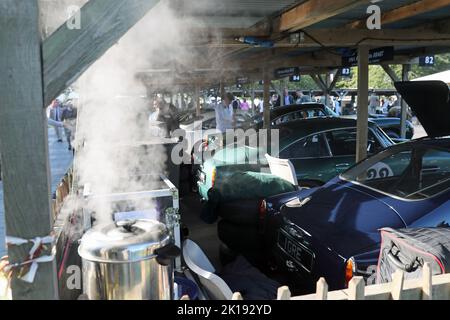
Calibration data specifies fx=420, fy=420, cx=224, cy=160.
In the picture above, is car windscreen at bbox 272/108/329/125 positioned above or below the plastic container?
above

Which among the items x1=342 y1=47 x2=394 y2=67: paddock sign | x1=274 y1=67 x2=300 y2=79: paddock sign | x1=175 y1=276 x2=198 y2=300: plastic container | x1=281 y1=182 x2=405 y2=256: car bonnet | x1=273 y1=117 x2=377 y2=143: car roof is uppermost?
x1=274 y1=67 x2=300 y2=79: paddock sign

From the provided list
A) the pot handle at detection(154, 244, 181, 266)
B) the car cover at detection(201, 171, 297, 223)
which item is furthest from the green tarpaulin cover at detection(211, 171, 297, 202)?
the pot handle at detection(154, 244, 181, 266)

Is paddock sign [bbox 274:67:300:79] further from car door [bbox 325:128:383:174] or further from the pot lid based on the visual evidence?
the pot lid

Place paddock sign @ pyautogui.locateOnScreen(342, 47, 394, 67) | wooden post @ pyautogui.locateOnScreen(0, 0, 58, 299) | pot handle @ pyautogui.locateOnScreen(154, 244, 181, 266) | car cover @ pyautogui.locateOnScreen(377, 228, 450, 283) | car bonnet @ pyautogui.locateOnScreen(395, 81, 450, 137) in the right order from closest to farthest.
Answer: wooden post @ pyautogui.locateOnScreen(0, 0, 58, 299)
pot handle @ pyautogui.locateOnScreen(154, 244, 181, 266)
car cover @ pyautogui.locateOnScreen(377, 228, 450, 283)
car bonnet @ pyautogui.locateOnScreen(395, 81, 450, 137)
paddock sign @ pyautogui.locateOnScreen(342, 47, 394, 67)

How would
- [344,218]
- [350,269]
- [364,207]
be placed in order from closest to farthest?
[350,269], [344,218], [364,207]

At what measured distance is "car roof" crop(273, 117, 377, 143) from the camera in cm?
630

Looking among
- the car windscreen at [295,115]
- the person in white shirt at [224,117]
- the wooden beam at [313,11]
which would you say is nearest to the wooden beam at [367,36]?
the wooden beam at [313,11]

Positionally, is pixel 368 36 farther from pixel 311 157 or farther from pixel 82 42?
pixel 82 42

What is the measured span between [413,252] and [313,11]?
305 centimetres

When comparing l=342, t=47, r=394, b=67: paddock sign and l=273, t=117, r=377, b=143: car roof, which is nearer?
l=273, t=117, r=377, b=143: car roof

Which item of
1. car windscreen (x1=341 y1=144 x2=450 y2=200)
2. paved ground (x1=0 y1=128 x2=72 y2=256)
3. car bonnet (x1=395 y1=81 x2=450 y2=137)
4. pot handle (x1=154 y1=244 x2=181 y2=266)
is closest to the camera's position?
pot handle (x1=154 y1=244 x2=181 y2=266)

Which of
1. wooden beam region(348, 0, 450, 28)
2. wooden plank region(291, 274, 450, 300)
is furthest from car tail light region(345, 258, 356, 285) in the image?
wooden beam region(348, 0, 450, 28)

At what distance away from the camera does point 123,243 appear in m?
1.71

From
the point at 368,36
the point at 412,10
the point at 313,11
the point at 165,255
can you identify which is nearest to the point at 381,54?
the point at 368,36
